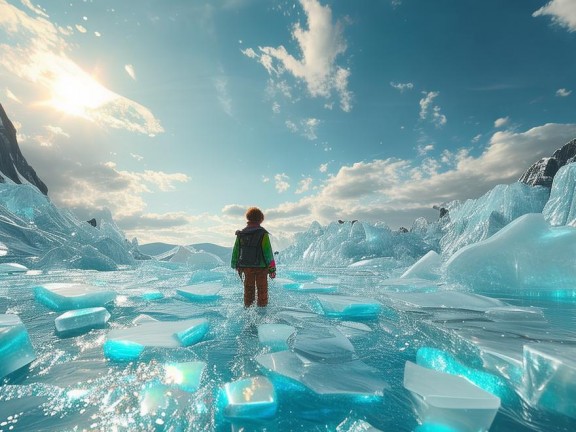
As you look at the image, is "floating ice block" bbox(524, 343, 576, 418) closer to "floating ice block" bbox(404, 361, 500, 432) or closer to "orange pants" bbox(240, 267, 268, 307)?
"floating ice block" bbox(404, 361, 500, 432)

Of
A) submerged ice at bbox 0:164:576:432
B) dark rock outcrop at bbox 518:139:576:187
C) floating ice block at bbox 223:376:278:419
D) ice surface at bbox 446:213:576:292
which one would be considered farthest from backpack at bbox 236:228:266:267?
dark rock outcrop at bbox 518:139:576:187

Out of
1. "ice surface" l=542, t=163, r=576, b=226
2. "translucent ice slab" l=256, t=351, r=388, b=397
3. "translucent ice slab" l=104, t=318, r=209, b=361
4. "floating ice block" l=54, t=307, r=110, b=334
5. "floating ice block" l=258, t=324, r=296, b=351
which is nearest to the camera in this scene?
"translucent ice slab" l=256, t=351, r=388, b=397

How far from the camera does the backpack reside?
13.3 feet

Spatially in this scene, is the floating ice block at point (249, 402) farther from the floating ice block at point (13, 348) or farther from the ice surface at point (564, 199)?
the ice surface at point (564, 199)

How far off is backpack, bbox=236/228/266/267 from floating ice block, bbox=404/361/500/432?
264 cm

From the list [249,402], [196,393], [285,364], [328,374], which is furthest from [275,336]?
[249,402]

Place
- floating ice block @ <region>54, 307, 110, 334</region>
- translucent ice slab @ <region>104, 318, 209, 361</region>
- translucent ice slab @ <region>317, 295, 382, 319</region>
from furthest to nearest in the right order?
translucent ice slab @ <region>317, 295, 382, 319</region>, floating ice block @ <region>54, 307, 110, 334</region>, translucent ice slab @ <region>104, 318, 209, 361</region>

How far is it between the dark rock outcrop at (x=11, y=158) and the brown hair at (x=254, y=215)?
74551mm

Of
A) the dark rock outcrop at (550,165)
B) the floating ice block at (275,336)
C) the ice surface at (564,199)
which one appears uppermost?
the dark rock outcrop at (550,165)

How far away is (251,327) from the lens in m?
3.22

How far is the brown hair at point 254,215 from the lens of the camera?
425 centimetres

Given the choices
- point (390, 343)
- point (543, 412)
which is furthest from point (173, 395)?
point (543, 412)

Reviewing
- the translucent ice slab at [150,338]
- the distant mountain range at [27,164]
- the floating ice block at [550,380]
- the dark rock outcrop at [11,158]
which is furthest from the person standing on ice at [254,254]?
the dark rock outcrop at [11,158]

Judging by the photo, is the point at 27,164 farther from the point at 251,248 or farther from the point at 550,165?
the point at 550,165
